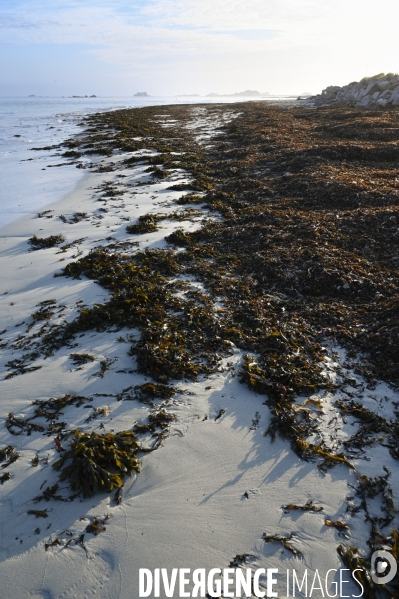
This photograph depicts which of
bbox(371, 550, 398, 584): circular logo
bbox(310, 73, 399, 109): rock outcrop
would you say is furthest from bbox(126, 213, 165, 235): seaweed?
bbox(310, 73, 399, 109): rock outcrop

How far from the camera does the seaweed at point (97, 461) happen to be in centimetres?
227

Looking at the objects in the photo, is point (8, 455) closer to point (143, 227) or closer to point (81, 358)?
point (81, 358)

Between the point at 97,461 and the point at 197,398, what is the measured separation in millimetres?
978

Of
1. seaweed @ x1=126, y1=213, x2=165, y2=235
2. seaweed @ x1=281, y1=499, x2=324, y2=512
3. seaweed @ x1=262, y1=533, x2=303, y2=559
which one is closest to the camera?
seaweed @ x1=262, y1=533, x2=303, y2=559

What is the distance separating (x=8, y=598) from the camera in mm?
1788

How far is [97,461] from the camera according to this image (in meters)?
2.36

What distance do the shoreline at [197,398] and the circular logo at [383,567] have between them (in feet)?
0.27

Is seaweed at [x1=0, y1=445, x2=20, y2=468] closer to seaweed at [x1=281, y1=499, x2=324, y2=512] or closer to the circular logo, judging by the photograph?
seaweed at [x1=281, y1=499, x2=324, y2=512]

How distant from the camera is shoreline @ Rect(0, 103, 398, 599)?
2012 millimetres

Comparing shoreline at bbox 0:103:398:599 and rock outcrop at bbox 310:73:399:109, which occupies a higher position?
rock outcrop at bbox 310:73:399:109

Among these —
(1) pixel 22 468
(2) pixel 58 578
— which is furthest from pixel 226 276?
(2) pixel 58 578

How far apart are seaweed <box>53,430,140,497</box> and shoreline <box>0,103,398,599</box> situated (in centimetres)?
9

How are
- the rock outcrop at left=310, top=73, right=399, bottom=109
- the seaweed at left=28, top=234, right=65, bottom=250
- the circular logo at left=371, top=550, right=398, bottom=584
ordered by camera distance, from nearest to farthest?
the circular logo at left=371, top=550, right=398, bottom=584, the seaweed at left=28, top=234, right=65, bottom=250, the rock outcrop at left=310, top=73, right=399, bottom=109

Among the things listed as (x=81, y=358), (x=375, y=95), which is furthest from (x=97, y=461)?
(x=375, y=95)
